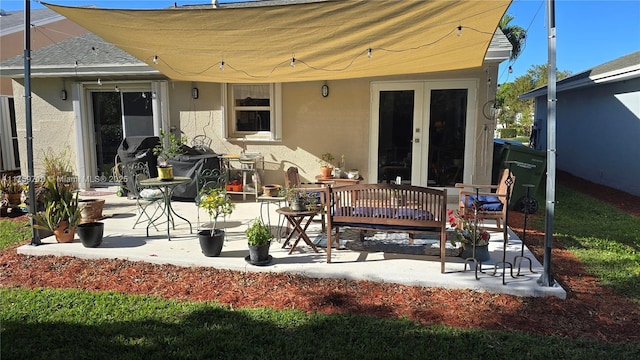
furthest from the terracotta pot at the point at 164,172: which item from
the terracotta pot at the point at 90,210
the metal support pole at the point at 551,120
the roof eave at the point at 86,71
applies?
the metal support pole at the point at 551,120

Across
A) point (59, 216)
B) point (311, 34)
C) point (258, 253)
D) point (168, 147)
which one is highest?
point (311, 34)

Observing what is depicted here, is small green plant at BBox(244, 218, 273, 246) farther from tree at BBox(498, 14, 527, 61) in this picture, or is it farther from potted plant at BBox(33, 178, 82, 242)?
tree at BBox(498, 14, 527, 61)

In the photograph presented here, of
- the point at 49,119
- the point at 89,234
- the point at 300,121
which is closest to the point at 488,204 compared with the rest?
the point at 300,121

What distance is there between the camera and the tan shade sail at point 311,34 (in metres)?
3.75

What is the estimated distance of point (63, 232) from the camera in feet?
15.3

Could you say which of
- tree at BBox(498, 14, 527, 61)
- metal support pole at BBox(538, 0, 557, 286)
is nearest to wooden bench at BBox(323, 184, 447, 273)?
metal support pole at BBox(538, 0, 557, 286)

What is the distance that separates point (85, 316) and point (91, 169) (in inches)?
262

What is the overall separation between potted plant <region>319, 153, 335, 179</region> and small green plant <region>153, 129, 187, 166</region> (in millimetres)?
2712

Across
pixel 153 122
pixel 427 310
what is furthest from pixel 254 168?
A: pixel 427 310

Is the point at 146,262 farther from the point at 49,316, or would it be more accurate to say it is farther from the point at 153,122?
the point at 153,122

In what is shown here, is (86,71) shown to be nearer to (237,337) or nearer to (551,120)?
(237,337)

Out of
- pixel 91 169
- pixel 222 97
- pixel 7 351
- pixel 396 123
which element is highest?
pixel 222 97

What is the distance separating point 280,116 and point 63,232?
4268mm

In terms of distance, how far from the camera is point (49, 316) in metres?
3.04
